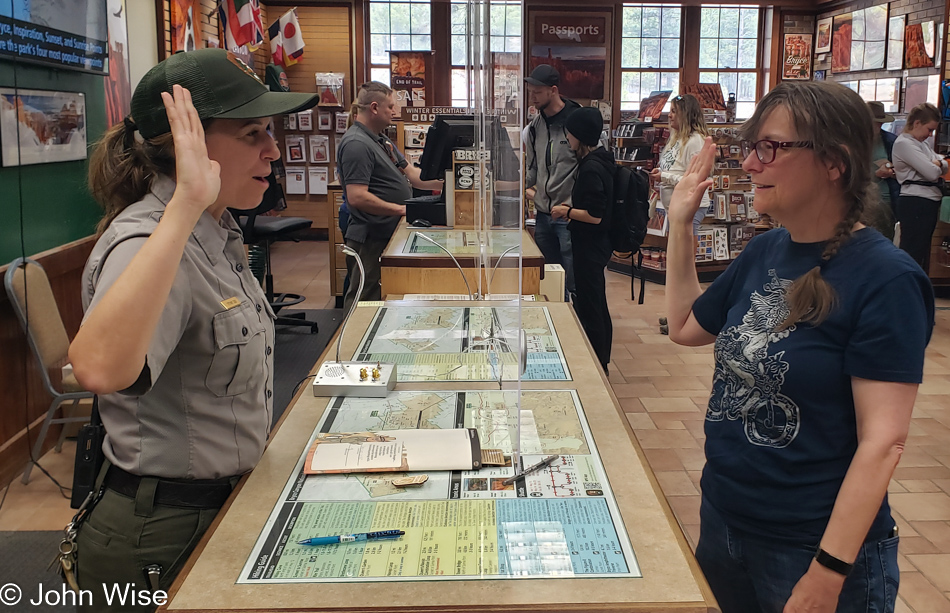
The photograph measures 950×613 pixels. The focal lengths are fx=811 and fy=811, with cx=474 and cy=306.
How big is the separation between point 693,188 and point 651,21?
33.8ft

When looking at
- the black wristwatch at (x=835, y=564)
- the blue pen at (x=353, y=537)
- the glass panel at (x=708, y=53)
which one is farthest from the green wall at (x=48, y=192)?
the glass panel at (x=708, y=53)

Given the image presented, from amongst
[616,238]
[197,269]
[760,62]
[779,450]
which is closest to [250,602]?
[197,269]

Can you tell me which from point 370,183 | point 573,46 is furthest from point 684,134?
point 573,46

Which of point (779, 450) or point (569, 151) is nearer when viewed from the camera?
point (779, 450)

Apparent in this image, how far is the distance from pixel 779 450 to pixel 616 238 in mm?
3294

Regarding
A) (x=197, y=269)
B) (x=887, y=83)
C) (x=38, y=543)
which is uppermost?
(x=887, y=83)

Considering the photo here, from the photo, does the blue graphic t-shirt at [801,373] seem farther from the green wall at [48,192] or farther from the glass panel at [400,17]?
the glass panel at [400,17]

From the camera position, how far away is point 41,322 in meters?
3.46

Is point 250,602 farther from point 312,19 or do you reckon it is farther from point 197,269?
point 312,19

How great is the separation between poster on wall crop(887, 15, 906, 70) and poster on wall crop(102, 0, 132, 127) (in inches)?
313

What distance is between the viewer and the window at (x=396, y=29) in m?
11.2

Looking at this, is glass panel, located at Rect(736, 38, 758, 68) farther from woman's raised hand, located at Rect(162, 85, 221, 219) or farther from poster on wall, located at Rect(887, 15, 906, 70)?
woman's raised hand, located at Rect(162, 85, 221, 219)

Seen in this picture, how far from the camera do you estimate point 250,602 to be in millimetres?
1230

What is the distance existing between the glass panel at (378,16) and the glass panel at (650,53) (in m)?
3.54
